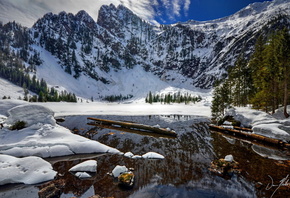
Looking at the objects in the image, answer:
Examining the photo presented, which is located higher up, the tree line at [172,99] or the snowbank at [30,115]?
the tree line at [172,99]

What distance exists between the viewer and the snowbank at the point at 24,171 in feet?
26.3

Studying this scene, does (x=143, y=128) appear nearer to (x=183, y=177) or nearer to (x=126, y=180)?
(x=183, y=177)

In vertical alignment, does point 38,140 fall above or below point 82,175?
above

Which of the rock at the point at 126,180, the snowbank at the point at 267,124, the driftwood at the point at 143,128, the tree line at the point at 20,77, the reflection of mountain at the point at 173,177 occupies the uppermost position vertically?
the tree line at the point at 20,77

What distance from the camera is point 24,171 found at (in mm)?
8555

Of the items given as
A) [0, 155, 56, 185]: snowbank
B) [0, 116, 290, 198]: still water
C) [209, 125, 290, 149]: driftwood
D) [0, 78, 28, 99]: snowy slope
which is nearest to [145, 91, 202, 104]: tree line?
[209, 125, 290, 149]: driftwood

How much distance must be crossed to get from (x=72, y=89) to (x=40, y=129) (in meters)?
197

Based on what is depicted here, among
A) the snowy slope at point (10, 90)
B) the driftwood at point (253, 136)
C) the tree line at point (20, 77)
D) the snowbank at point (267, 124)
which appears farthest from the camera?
the tree line at point (20, 77)

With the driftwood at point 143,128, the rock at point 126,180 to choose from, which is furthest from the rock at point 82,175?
the driftwood at point 143,128

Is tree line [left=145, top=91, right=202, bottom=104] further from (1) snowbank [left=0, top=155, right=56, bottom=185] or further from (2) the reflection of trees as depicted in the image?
(1) snowbank [left=0, top=155, right=56, bottom=185]

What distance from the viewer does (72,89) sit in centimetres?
18925

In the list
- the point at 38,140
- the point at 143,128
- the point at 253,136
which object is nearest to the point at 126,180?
the point at 38,140

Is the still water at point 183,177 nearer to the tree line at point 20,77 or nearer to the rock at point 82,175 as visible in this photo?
the rock at point 82,175

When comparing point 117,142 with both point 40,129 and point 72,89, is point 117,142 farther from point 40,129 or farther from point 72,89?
point 72,89
